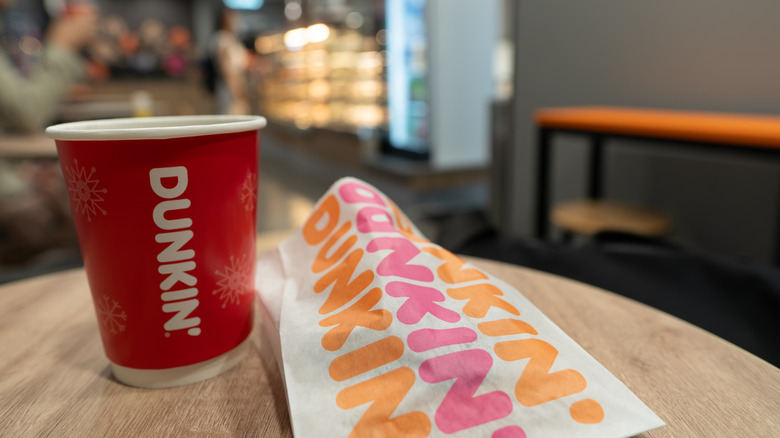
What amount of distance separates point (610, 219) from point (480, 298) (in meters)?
1.95

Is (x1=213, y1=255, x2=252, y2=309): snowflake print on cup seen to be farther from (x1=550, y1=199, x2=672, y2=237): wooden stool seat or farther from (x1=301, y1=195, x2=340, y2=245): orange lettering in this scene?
(x1=550, y1=199, x2=672, y2=237): wooden stool seat

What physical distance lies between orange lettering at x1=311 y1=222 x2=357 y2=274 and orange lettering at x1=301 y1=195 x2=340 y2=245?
0.02m

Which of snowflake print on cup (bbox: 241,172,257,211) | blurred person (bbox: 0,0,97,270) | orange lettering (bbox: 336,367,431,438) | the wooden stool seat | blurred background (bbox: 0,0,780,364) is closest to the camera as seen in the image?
orange lettering (bbox: 336,367,431,438)

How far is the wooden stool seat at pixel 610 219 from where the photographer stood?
2.04m

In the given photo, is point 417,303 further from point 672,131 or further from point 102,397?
point 672,131

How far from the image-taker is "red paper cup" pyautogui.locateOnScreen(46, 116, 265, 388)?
14.3 inches

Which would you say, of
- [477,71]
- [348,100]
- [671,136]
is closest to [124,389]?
[671,136]

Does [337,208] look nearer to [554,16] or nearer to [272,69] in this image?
[554,16]

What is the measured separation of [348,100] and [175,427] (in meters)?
6.19

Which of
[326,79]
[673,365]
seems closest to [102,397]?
[673,365]

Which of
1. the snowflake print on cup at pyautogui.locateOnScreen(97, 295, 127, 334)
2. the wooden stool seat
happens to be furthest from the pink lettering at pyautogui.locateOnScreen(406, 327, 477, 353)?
the wooden stool seat

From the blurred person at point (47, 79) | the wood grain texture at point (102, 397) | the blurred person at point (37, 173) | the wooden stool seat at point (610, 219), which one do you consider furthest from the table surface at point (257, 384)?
the blurred person at point (47, 79)

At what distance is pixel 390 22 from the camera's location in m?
5.14

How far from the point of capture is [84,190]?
1.24 feet
